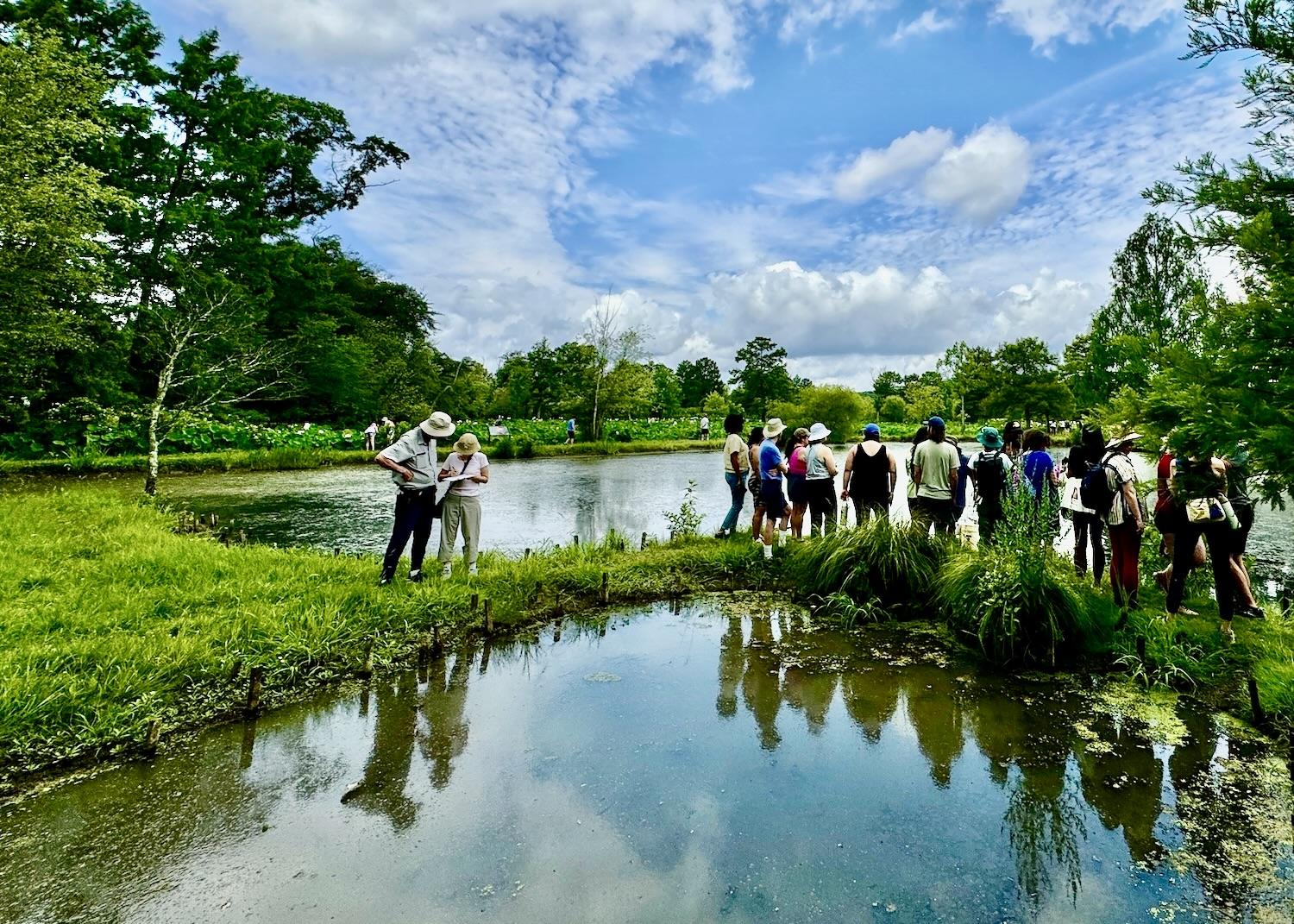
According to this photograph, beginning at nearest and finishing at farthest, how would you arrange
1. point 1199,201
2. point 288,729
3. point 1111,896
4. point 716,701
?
point 1111,896, point 1199,201, point 288,729, point 716,701

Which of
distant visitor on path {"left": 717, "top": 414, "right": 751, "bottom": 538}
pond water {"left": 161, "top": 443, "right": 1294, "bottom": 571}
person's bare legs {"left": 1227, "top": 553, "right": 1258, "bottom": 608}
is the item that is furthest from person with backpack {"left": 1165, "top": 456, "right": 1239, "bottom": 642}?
distant visitor on path {"left": 717, "top": 414, "right": 751, "bottom": 538}

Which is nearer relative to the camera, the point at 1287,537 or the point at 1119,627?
the point at 1119,627

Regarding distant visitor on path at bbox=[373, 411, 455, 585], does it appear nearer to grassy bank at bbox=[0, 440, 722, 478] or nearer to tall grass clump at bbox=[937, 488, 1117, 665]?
tall grass clump at bbox=[937, 488, 1117, 665]

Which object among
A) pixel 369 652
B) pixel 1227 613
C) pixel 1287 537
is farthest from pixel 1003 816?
pixel 1287 537

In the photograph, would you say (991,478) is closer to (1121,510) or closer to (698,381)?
(1121,510)

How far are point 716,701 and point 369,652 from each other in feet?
9.04

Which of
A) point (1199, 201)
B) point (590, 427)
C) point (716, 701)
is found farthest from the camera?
point (590, 427)

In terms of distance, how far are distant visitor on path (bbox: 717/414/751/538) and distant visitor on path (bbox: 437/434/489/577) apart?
331cm

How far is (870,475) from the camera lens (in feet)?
25.7

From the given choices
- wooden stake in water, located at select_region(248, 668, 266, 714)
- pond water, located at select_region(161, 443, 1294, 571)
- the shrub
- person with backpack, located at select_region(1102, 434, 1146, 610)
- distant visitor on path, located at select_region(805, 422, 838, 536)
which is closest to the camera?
wooden stake in water, located at select_region(248, 668, 266, 714)

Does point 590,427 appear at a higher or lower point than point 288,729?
higher

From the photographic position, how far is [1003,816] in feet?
9.94

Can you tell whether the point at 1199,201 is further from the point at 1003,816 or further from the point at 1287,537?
the point at 1287,537

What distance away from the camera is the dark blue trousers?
6.27 metres
